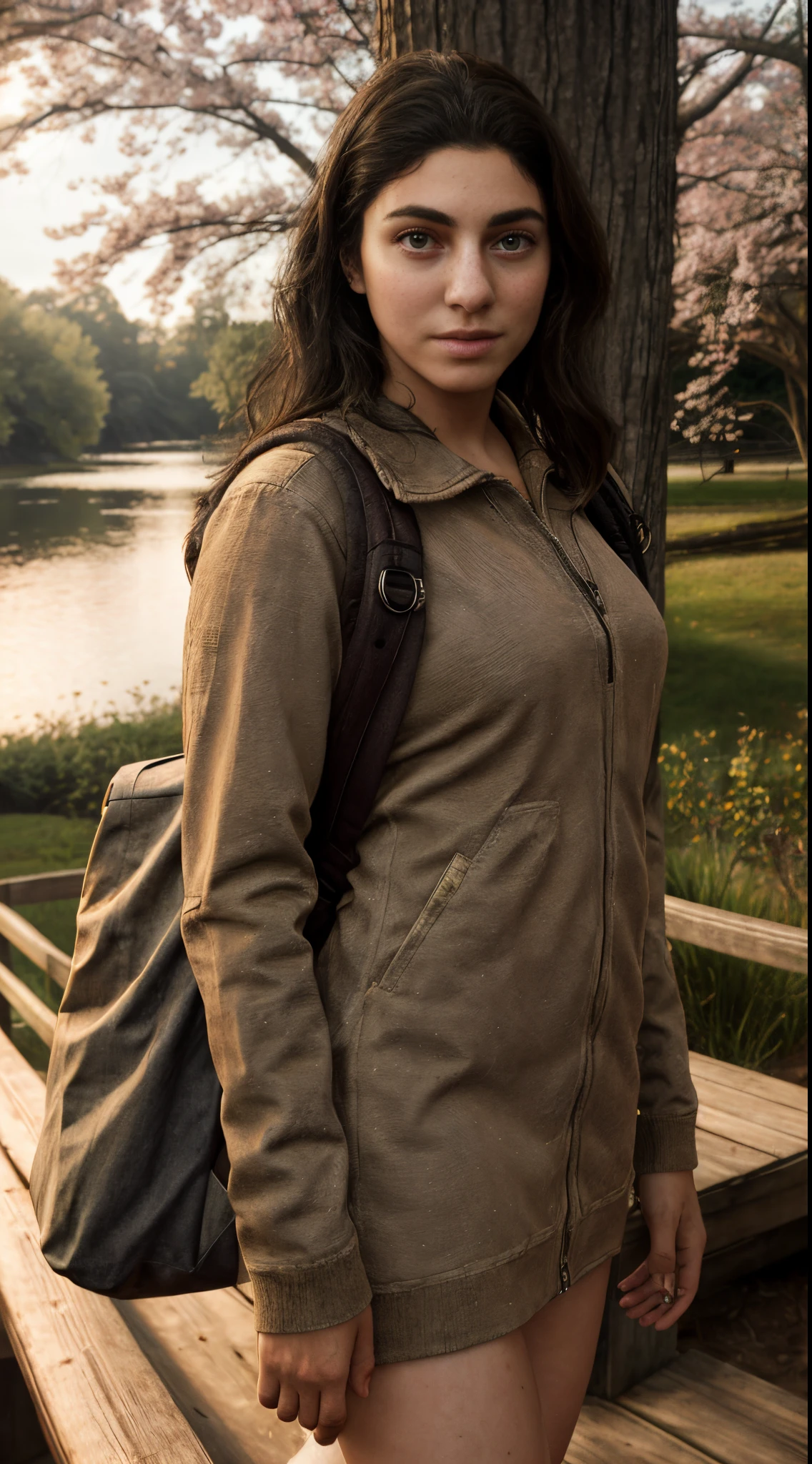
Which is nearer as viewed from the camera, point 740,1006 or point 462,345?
point 462,345

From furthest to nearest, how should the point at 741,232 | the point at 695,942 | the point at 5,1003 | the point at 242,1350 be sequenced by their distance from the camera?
the point at 741,232, the point at 5,1003, the point at 695,942, the point at 242,1350

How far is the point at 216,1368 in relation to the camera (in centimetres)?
251

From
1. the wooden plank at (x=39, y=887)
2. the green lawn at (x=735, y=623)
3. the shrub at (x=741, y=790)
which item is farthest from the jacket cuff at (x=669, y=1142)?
the green lawn at (x=735, y=623)

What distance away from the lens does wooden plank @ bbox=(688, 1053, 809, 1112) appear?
10.8 ft

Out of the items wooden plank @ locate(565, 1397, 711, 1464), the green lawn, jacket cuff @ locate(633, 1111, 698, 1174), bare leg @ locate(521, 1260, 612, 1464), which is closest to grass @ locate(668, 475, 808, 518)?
the green lawn

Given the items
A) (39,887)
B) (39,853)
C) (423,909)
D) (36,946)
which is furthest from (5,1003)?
(423,909)

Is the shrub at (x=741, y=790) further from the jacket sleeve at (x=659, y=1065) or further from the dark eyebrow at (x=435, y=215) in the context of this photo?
the dark eyebrow at (x=435, y=215)

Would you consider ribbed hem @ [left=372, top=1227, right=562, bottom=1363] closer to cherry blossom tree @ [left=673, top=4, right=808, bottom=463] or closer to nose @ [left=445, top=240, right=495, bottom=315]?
nose @ [left=445, top=240, right=495, bottom=315]

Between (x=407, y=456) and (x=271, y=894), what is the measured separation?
0.48 m

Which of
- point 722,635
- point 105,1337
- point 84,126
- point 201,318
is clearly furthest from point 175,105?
Answer: point 105,1337

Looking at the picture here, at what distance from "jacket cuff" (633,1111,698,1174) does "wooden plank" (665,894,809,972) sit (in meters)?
1.40

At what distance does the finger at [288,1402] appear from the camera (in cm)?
105

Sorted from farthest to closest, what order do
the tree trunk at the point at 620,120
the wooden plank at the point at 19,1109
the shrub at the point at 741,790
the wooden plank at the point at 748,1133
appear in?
the shrub at the point at 741,790, the wooden plank at the point at 748,1133, the wooden plank at the point at 19,1109, the tree trunk at the point at 620,120

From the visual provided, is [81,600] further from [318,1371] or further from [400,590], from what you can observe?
[318,1371]
